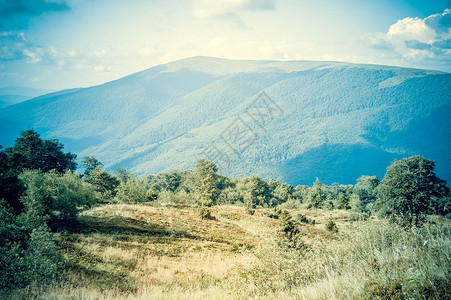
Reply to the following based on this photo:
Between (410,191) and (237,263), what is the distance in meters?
24.3

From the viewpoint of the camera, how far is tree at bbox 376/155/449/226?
23.5 metres

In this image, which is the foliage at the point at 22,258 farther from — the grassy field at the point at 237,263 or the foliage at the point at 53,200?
the foliage at the point at 53,200

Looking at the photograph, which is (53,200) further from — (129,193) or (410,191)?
(410,191)

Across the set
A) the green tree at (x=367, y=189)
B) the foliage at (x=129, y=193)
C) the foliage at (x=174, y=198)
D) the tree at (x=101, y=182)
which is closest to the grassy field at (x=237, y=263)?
the foliage at (x=129, y=193)

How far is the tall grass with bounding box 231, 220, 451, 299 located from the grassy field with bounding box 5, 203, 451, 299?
0.02 metres

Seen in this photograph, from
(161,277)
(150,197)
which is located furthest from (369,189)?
(161,277)

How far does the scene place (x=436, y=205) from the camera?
2517 centimetres

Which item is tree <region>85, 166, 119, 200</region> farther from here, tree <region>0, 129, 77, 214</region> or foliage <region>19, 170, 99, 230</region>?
foliage <region>19, 170, 99, 230</region>

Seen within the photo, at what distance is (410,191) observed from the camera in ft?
78.1

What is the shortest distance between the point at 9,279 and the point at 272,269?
8.32 m

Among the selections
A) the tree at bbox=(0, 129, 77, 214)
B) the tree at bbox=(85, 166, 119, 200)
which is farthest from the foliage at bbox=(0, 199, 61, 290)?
the tree at bbox=(85, 166, 119, 200)

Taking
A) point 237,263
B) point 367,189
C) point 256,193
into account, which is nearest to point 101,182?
point 256,193

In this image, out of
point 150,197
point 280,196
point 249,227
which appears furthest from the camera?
point 280,196

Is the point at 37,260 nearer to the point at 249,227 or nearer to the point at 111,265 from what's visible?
the point at 111,265
